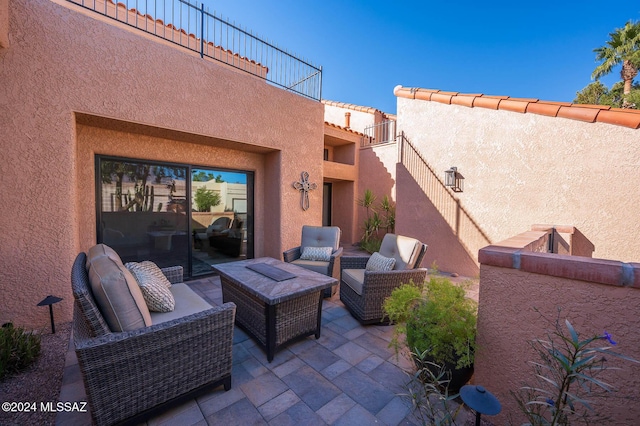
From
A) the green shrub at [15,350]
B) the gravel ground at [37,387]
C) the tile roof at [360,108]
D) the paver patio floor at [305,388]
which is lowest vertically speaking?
the gravel ground at [37,387]

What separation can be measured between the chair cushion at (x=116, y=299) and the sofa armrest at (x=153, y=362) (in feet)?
0.39

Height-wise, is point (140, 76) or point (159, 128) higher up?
point (140, 76)

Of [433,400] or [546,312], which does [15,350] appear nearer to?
[433,400]

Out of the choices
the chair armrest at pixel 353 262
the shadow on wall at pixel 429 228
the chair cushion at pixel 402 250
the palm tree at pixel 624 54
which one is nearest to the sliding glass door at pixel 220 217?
the chair armrest at pixel 353 262

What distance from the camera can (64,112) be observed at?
3.22 m

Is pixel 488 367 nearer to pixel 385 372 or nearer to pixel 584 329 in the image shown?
pixel 584 329

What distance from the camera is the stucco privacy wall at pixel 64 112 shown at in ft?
9.81

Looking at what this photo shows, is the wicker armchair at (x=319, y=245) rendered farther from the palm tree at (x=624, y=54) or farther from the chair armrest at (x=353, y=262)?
the palm tree at (x=624, y=54)

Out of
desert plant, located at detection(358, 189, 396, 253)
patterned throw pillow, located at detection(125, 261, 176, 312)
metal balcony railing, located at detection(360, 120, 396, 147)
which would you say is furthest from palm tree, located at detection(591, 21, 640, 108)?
patterned throw pillow, located at detection(125, 261, 176, 312)

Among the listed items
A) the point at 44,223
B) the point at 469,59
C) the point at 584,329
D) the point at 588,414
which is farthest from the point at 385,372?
the point at 469,59

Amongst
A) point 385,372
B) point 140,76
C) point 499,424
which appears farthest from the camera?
point 140,76

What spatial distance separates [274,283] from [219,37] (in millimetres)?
4575

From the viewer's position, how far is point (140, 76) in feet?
12.2

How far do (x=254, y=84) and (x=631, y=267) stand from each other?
529cm
